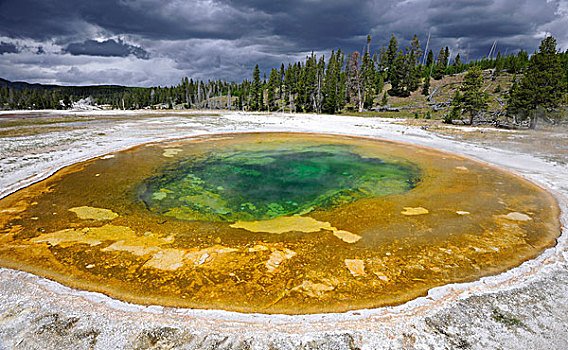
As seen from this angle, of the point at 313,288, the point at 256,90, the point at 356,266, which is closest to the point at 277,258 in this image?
the point at 313,288

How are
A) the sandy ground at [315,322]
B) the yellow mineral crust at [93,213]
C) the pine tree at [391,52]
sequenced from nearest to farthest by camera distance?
the sandy ground at [315,322] < the yellow mineral crust at [93,213] < the pine tree at [391,52]

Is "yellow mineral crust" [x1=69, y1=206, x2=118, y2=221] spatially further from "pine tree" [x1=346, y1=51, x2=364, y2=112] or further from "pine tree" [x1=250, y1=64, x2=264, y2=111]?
"pine tree" [x1=250, y1=64, x2=264, y2=111]

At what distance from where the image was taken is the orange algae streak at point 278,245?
4.14m

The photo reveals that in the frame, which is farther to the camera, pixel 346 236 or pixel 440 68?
pixel 440 68

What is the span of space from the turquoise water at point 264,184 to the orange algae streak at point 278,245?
26 cm

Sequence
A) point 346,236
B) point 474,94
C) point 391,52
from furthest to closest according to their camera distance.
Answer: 1. point 391,52
2. point 474,94
3. point 346,236

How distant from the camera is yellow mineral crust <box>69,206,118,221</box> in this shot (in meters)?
6.60

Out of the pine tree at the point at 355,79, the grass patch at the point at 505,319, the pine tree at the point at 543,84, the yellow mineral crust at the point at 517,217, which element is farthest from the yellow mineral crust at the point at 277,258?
the pine tree at the point at 355,79

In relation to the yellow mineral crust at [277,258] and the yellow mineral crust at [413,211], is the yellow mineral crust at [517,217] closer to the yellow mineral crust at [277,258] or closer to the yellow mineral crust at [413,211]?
the yellow mineral crust at [413,211]

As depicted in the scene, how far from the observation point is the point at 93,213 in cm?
683

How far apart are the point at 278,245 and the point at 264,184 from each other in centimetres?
450

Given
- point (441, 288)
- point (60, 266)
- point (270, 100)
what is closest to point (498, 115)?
point (441, 288)

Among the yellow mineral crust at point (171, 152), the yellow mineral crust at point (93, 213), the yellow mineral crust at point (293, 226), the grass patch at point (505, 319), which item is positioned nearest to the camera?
the grass patch at point (505, 319)

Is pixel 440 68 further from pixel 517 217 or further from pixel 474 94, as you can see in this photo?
pixel 517 217
